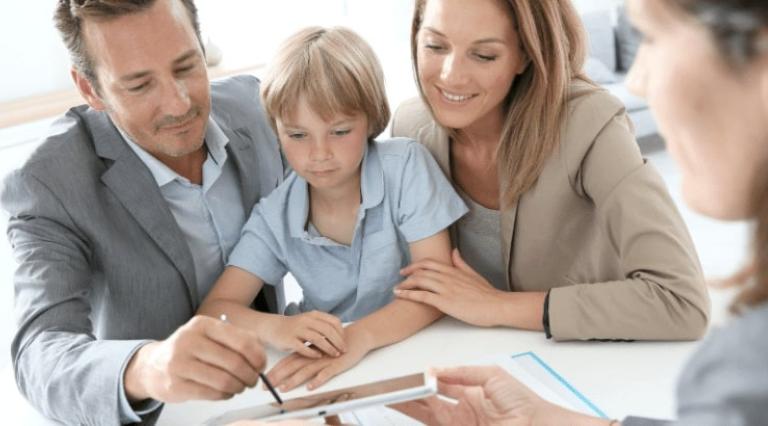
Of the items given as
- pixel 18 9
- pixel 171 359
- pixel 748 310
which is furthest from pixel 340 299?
pixel 18 9

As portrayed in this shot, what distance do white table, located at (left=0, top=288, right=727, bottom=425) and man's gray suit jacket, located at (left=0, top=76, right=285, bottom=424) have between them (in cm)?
11

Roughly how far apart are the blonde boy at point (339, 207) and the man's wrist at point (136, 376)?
292mm

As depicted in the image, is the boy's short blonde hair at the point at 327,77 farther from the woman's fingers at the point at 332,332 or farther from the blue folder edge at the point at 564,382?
the blue folder edge at the point at 564,382

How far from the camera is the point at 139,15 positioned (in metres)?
1.68

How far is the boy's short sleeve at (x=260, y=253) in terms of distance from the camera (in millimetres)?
1698

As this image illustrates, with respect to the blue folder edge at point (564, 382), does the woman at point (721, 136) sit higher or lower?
higher

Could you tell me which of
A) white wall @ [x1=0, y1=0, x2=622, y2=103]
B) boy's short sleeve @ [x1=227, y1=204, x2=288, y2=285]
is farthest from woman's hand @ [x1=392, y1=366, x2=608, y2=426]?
white wall @ [x1=0, y1=0, x2=622, y2=103]

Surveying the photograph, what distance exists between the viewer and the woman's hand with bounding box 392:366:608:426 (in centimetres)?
123

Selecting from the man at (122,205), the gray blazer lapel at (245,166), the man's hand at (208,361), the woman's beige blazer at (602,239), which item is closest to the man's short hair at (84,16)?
the man at (122,205)

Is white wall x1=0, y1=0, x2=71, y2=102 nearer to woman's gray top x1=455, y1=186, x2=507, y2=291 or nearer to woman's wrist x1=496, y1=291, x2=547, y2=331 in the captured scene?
woman's gray top x1=455, y1=186, x2=507, y2=291

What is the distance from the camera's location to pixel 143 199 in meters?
1.68

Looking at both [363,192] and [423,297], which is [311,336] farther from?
[363,192]

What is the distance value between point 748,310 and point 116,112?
1.43m

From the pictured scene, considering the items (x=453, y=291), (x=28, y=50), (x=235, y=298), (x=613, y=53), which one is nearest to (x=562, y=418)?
(x=453, y=291)
